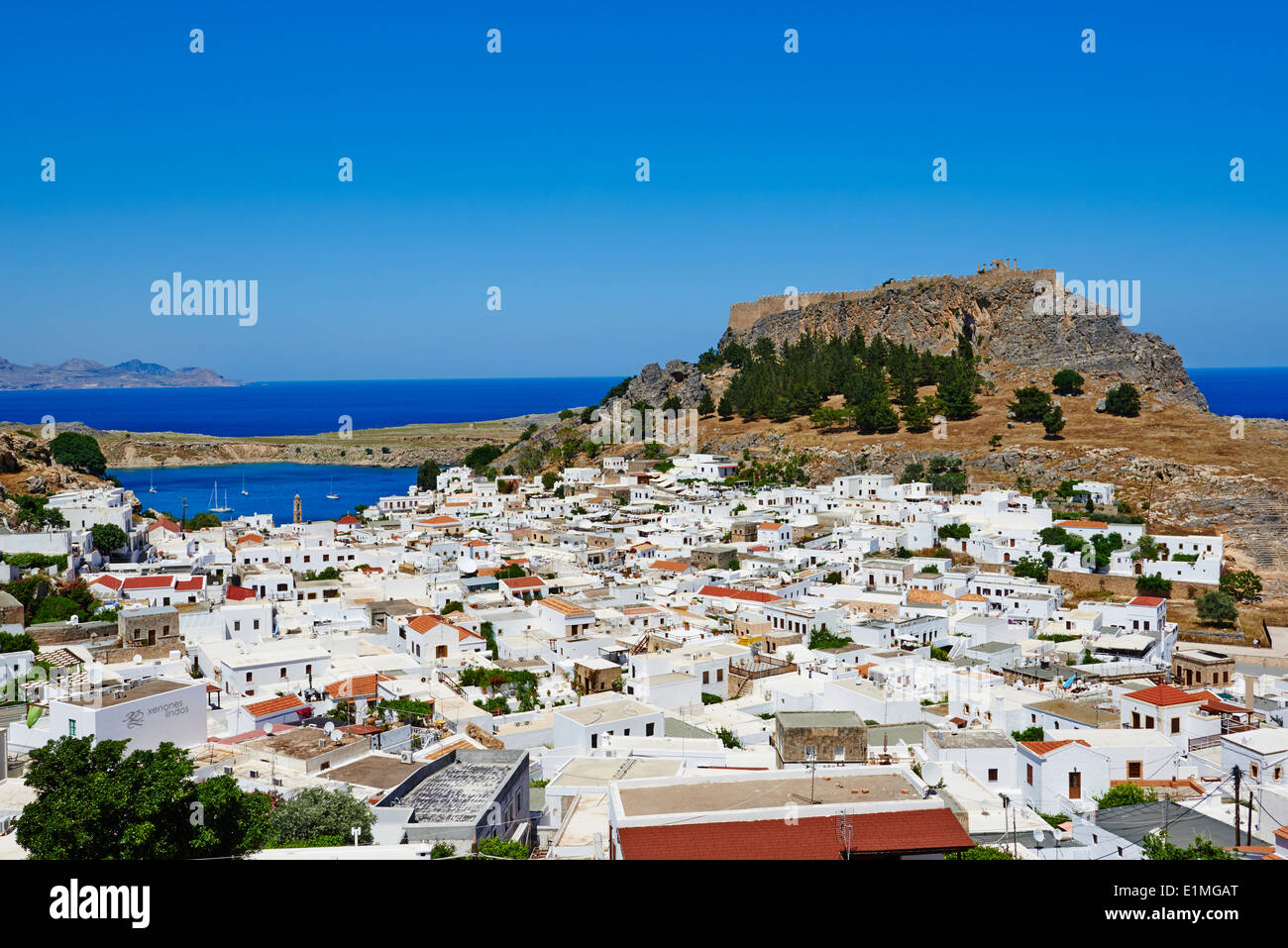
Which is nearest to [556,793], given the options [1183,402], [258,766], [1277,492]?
[258,766]

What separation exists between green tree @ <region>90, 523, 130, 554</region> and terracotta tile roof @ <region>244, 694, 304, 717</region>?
11.9 meters

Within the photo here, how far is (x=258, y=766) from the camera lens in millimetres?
9016

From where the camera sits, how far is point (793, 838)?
475cm

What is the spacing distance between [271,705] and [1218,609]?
62.2ft

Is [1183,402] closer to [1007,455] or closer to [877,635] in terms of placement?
[1007,455]

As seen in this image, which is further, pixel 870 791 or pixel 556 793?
pixel 556 793

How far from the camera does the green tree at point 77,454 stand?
33.6m

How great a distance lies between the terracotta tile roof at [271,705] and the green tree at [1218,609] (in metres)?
18.6

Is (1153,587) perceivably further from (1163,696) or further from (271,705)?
(271,705)

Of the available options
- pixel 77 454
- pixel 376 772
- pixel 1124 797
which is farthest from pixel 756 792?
pixel 77 454

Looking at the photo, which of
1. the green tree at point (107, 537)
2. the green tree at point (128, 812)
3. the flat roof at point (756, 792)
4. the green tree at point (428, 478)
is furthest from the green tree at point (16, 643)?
the green tree at point (428, 478)

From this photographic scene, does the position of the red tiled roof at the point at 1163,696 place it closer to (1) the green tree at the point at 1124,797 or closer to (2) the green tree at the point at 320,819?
Answer: (1) the green tree at the point at 1124,797

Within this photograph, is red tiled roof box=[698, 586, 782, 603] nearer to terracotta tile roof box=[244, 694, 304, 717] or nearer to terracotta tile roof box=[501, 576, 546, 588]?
terracotta tile roof box=[501, 576, 546, 588]
